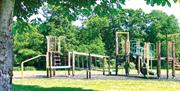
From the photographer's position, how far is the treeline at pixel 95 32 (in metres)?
46.0

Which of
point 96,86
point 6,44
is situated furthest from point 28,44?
point 6,44

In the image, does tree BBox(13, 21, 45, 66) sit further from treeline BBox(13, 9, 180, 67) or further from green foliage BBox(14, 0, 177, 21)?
green foliage BBox(14, 0, 177, 21)

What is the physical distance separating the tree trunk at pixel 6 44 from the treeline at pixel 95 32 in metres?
29.9

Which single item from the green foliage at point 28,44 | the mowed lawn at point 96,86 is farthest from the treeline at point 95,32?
the mowed lawn at point 96,86

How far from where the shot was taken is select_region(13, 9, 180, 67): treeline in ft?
151

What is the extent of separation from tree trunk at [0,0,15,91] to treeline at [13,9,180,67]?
A: 2995 centimetres

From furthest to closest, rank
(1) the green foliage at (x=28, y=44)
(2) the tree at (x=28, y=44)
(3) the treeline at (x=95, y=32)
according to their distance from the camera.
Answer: (3) the treeline at (x=95, y=32) < (1) the green foliage at (x=28, y=44) < (2) the tree at (x=28, y=44)

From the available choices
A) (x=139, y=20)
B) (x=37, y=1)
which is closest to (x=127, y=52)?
(x=37, y=1)

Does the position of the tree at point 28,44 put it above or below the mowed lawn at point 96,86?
above

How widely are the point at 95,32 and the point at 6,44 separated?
1725 inches

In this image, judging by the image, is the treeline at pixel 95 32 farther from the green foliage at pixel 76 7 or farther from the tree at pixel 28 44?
the green foliage at pixel 76 7

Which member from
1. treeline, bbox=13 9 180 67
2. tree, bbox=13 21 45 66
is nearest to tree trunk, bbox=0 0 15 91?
treeline, bbox=13 9 180 67

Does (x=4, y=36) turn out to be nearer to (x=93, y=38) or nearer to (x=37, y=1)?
(x=37, y=1)

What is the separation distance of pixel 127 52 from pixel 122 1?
563 inches
